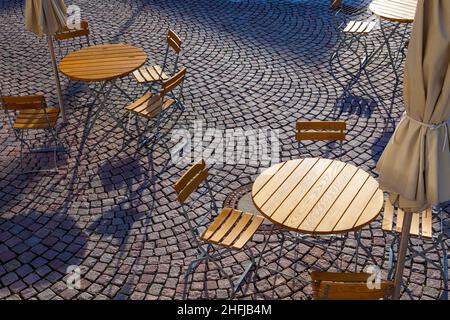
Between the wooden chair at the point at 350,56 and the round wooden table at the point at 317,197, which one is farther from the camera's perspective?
the wooden chair at the point at 350,56

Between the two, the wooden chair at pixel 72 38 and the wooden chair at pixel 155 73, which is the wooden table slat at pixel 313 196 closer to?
the wooden chair at pixel 155 73

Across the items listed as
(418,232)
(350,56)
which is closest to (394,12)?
(350,56)

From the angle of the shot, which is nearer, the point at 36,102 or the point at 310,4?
the point at 36,102

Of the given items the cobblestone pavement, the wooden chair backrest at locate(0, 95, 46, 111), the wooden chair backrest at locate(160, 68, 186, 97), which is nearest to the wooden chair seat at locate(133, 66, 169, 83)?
the cobblestone pavement

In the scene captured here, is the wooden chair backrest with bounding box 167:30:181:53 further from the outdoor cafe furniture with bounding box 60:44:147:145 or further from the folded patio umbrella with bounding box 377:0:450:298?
the folded patio umbrella with bounding box 377:0:450:298

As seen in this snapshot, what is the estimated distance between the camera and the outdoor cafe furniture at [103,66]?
7941 millimetres

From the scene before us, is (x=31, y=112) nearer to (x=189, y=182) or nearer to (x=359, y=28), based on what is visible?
(x=189, y=182)

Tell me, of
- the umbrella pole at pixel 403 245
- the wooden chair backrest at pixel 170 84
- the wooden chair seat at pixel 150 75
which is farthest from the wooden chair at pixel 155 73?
the umbrella pole at pixel 403 245

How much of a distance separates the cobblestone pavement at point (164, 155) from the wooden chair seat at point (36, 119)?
0.57 meters

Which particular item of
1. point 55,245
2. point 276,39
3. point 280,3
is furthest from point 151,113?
point 280,3

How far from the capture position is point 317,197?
536 cm
